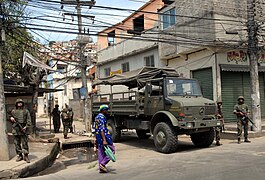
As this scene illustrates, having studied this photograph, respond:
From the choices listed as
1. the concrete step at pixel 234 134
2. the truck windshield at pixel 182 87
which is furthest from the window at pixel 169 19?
the truck windshield at pixel 182 87

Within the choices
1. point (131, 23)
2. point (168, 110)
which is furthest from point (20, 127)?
point (131, 23)

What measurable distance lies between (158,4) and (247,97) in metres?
10.4

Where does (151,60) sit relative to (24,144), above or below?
above

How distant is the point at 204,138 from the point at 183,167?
376 centimetres

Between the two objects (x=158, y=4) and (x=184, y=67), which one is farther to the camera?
(x=158, y=4)

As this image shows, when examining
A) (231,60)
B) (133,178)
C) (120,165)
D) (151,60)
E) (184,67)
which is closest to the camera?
(133,178)

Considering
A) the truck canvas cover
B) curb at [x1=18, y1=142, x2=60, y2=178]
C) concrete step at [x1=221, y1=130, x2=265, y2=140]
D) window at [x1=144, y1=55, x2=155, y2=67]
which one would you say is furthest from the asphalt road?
window at [x1=144, y1=55, x2=155, y2=67]

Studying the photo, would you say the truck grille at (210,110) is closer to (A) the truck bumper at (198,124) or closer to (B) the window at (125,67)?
(A) the truck bumper at (198,124)

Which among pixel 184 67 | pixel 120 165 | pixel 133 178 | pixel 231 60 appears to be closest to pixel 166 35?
pixel 184 67

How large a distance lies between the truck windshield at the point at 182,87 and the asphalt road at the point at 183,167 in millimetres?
2225

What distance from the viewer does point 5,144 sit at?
8352 millimetres

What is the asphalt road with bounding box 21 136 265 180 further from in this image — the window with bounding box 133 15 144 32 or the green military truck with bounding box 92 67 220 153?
the window with bounding box 133 15 144 32

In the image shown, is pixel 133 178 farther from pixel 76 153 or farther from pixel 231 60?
pixel 231 60

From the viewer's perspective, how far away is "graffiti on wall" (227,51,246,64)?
16.4 metres
